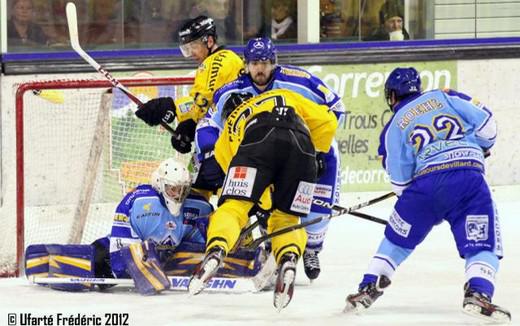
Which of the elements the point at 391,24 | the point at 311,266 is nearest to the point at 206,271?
the point at 311,266

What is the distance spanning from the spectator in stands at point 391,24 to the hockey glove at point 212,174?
327cm

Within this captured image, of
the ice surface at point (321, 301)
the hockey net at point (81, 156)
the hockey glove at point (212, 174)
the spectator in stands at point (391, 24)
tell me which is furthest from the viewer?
the spectator in stands at point (391, 24)

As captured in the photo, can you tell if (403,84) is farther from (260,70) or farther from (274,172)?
(260,70)

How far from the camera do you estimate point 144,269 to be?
19.2ft

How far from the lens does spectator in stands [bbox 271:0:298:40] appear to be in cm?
938

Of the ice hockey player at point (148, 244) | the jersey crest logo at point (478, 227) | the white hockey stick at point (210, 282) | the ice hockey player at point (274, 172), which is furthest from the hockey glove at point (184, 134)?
the jersey crest logo at point (478, 227)

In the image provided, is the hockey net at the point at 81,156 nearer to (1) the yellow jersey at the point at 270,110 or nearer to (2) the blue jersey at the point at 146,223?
(2) the blue jersey at the point at 146,223

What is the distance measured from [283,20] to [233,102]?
3.63 meters

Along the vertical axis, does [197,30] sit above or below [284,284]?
→ above

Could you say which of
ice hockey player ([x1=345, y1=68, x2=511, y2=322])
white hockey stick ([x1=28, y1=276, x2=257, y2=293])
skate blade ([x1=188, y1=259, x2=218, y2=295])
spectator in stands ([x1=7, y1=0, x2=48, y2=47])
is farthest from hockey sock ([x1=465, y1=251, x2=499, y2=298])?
spectator in stands ([x1=7, y1=0, x2=48, y2=47])

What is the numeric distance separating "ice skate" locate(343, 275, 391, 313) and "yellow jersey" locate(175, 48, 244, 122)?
1.52 metres

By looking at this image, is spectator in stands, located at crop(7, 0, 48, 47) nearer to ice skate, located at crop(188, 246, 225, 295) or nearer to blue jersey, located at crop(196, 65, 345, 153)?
blue jersey, located at crop(196, 65, 345, 153)

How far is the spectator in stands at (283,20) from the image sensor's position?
938 centimetres

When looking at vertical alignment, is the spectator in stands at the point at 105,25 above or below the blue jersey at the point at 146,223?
above
